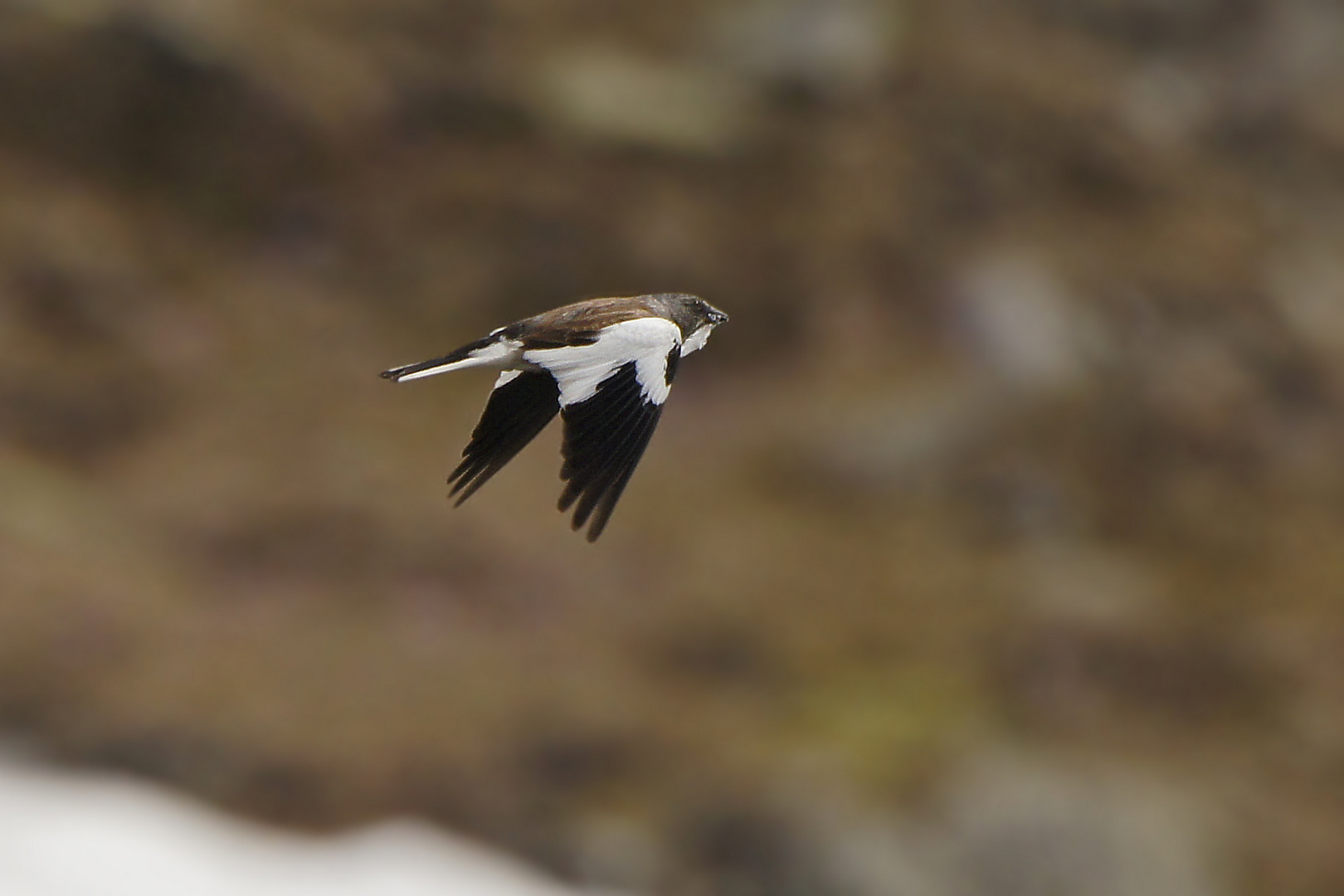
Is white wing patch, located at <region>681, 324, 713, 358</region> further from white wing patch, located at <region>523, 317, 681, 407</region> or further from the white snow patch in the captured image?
the white snow patch

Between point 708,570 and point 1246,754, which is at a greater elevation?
point 708,570

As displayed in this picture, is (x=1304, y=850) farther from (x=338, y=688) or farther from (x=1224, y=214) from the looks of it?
(x=1224, y=214)

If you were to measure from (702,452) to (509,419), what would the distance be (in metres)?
15.5

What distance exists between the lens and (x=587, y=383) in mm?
4152

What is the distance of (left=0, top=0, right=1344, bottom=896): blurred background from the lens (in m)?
15.5

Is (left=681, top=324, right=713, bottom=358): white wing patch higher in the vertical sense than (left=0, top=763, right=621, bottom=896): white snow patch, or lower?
lower

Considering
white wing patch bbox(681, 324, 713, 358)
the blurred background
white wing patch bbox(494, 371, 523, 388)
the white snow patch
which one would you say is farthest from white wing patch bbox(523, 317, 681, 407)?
the blurred background

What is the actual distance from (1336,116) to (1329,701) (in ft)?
49.9

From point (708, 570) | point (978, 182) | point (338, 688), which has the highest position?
point (978, 182)

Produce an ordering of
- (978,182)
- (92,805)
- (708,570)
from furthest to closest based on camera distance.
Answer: (978,182)
(708,570)
(92,805)

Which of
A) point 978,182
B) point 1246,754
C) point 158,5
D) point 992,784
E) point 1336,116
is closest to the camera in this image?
point 992,784

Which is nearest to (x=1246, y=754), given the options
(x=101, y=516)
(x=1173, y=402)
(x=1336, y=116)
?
(x=1173, y=402)

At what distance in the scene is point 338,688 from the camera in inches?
627

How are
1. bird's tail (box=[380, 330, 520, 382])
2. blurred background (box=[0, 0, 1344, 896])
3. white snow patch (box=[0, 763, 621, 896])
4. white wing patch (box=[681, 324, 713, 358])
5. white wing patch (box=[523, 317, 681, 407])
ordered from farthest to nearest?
blurred background (box=[0, 0, 1344, 896]) < white snow patch (box=[0, 763, 621, 896]) < white wing patch (box=[681, 324, 713, 358]) < white wing patch (box=[523, 317, 681, 407]) < bird's tail (box=[380, 330, 520, 382])
